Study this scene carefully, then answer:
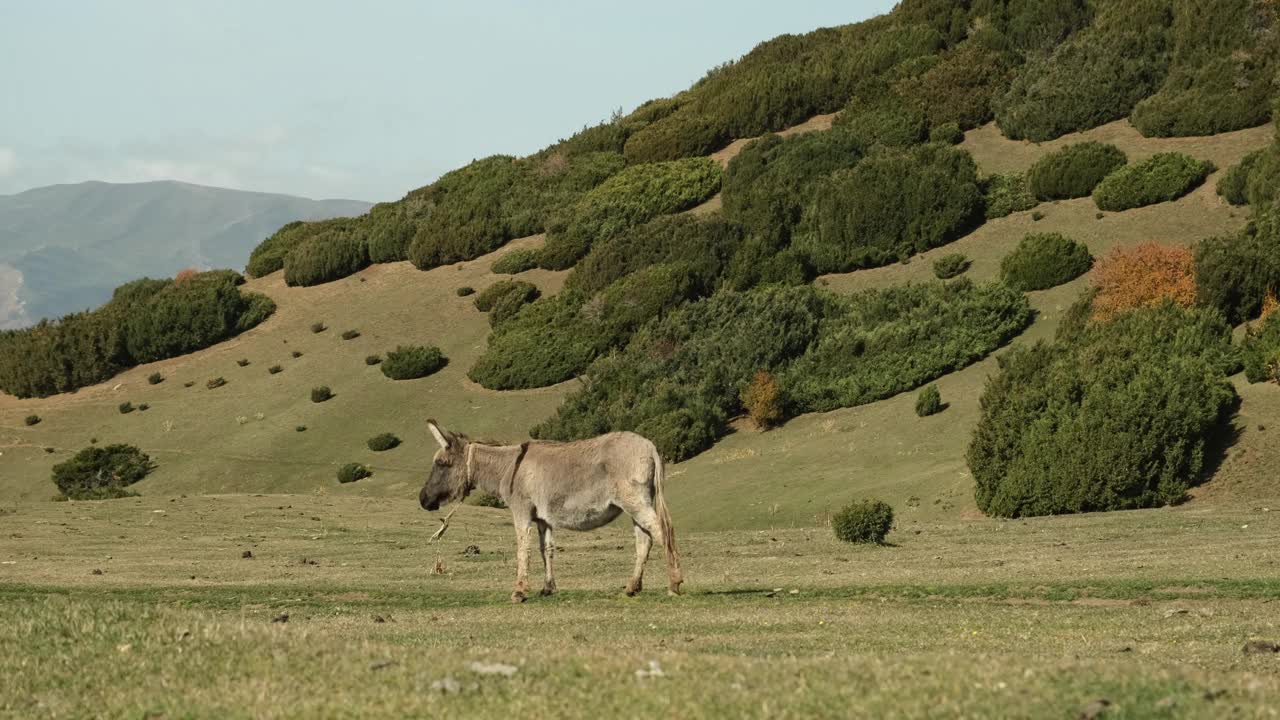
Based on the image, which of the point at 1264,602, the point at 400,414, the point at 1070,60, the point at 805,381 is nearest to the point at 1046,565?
the point at 1264,602

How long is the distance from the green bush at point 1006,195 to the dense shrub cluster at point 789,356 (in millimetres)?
11929

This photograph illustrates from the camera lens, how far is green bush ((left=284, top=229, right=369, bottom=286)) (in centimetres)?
9762

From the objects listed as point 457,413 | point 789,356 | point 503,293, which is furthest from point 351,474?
point 503,293

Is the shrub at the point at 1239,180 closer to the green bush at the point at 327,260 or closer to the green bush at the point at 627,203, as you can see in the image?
the green bush at the point at 627,203

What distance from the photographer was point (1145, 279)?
194 feet

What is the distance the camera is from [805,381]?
213 feet

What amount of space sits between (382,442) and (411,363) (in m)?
9.74

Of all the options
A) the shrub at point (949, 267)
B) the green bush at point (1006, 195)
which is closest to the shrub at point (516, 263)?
the shrub at point (949, 267)

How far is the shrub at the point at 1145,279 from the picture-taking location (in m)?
58.0

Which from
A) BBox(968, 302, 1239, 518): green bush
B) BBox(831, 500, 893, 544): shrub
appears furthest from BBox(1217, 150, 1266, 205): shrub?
BBox(831, 500, 893, 544): shrub

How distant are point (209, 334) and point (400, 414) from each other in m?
23.8

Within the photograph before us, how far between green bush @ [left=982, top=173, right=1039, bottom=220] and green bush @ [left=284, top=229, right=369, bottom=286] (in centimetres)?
4503

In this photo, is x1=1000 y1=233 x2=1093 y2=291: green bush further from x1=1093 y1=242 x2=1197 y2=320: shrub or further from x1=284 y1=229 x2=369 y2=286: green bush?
x1=284 y1=229 x2=369 y2=286: green bush

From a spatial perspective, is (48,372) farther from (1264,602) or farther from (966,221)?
(1264,602)
